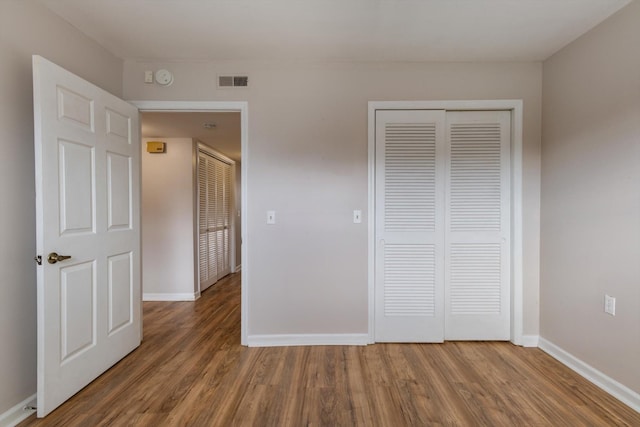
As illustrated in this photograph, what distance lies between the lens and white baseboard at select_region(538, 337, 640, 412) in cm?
173

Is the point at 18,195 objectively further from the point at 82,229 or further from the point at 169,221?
the point at 169,221

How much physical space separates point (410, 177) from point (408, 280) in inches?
35.3

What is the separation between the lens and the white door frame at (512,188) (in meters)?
2.46

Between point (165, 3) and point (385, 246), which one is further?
point (385, 246)

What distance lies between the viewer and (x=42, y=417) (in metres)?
1.63

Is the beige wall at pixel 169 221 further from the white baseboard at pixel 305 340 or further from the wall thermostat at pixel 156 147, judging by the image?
the white baseboard at pixel 305 340

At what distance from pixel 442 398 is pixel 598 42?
2.57 m

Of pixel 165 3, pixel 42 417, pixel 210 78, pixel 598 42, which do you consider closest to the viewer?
pixel 42 417

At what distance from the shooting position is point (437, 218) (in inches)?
98.7

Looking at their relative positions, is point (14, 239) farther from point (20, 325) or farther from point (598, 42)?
point (598, 42)

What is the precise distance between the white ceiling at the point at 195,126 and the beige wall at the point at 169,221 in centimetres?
21

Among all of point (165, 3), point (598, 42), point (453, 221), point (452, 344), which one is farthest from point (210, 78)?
point (452, 344)

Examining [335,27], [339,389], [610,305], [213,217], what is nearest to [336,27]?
[335,27]

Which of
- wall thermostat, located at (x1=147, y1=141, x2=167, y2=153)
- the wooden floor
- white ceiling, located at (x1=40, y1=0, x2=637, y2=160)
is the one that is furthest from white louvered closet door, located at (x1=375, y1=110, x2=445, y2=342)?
wall thermostat, located at (x1=147, y1=141, x2=167, y2=153)
